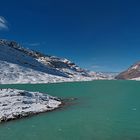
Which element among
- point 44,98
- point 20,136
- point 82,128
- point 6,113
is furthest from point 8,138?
point 44,98

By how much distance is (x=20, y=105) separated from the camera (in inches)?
2106

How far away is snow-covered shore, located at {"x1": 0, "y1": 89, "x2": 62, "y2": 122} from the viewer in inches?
1876

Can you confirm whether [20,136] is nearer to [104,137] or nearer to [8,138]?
[8,138]

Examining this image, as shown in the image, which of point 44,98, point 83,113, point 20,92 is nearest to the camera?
point 83,113

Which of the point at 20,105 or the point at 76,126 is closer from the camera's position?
the point at 76,126

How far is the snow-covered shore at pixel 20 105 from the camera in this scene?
4764cm

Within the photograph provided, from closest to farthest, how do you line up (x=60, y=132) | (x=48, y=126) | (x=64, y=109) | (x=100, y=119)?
1. (x=60, y=132)
2. (x=48, y=126)
3. (x=100, y=119)
4. (x=64, y=109)

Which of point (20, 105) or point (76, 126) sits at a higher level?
point (20, 105)

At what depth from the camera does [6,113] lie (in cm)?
4703

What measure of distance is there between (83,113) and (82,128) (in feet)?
41.7

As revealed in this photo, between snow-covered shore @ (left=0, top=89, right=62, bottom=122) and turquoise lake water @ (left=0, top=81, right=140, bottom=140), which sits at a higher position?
snow-covered shore @ (left=0, top=89, right=62, bottom=122)

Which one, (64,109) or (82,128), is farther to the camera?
(64,109)

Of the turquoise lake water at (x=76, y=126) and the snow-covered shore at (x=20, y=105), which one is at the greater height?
the snow-covered shore at (x=20, y=105)

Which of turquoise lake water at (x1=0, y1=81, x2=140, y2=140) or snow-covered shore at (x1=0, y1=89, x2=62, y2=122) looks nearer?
turquoise lake water at (x1=0, y1=81, x2=140, y2=140)
